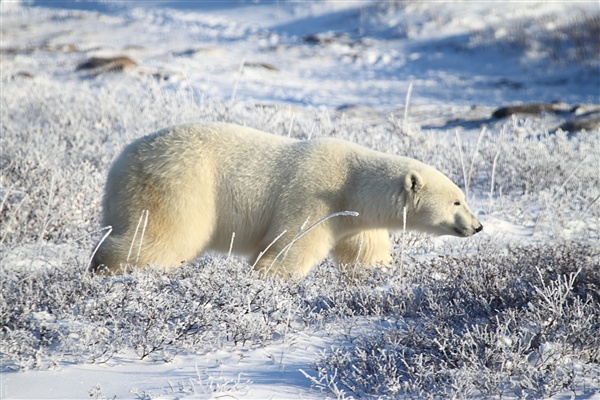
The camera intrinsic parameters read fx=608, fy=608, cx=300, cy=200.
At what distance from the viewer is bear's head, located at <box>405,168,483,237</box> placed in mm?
4398

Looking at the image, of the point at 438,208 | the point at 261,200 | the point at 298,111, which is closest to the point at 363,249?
the point at 438,208

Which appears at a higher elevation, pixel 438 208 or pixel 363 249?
pixel 438 208

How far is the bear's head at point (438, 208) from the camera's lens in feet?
14.4

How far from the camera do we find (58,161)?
6.46 m

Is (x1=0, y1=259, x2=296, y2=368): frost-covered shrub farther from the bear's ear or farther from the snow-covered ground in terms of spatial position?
the bear's ear

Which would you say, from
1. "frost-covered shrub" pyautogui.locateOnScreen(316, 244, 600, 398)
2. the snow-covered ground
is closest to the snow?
the snow-covered ground

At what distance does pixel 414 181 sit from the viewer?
14.2ft

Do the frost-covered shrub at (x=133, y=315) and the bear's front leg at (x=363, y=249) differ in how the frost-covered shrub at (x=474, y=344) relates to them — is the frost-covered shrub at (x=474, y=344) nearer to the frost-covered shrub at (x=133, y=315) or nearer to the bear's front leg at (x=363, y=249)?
the frost-covered shrub at (x=133, y=315)

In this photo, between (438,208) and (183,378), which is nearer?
(183,378)

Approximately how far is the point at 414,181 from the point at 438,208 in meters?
0.29

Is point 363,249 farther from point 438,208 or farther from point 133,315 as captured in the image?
point 133,315

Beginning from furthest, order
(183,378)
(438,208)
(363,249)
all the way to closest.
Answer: (363,249) < (438,208) < (183,378)

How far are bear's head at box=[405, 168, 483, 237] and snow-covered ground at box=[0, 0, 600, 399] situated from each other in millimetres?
347

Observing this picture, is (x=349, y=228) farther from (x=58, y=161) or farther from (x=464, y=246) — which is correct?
(x=58, y=161)
